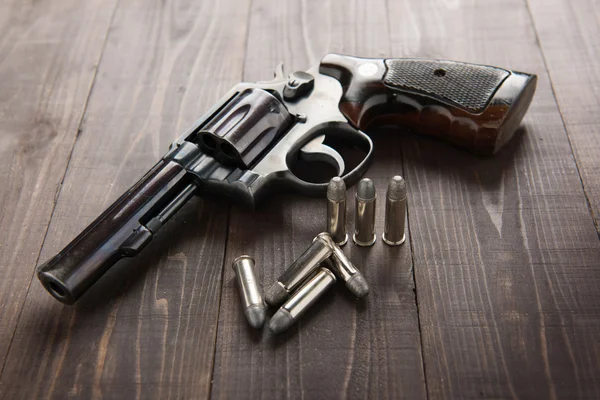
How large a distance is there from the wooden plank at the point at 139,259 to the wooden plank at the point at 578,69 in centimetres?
89

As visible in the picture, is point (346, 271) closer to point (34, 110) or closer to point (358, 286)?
point (358, 286)

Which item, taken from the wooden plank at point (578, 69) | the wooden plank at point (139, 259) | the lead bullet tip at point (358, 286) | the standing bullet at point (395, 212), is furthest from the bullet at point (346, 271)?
the wooden plank at point (578, 69)

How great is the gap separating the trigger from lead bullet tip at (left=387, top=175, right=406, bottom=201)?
156 mm

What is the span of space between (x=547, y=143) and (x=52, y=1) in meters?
1.67

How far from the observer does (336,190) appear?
1412 millimetres

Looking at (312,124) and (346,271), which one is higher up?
(312,124)

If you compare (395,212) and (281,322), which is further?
(395,212)

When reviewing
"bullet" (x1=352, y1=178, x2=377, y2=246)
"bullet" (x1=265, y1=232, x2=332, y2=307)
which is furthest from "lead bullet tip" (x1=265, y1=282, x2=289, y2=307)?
"bullet" (x1=352, y1=178, x2=377, y2=246)

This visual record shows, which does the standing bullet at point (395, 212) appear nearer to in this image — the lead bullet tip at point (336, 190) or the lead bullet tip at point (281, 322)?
the lead bullet tip at point (336, 190)

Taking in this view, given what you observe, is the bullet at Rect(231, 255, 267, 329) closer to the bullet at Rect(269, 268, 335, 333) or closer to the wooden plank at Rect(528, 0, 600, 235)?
the bullet at Rect(269, 268, 335, 333)

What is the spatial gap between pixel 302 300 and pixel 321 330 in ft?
0.23

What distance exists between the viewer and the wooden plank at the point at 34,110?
1.52 meters

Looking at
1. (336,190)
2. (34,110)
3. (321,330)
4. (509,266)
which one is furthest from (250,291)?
(34,110)

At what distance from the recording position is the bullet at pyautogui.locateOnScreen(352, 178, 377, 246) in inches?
55.1
